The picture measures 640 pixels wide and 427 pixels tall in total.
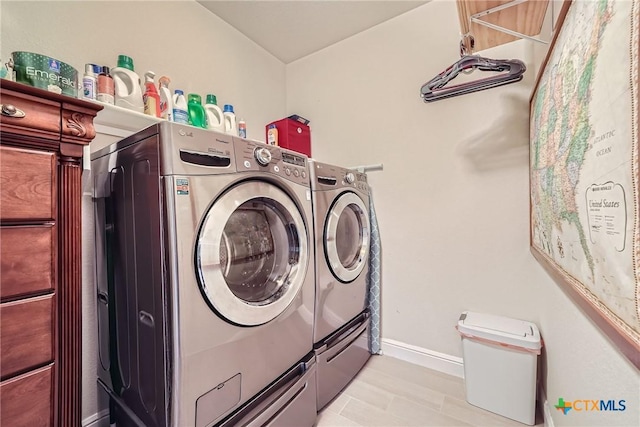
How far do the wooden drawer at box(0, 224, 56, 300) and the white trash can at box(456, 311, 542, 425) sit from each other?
5.91 ft

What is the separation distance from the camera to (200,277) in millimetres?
841

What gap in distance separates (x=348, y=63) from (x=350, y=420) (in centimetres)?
246

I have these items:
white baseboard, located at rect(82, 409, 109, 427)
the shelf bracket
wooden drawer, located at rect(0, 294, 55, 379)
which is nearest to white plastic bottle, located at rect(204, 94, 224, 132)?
wooden drawer, located at rect(0, 294, 55, 379)

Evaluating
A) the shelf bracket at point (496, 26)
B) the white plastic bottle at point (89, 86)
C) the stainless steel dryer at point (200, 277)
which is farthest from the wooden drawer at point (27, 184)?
the shelf bracket at point (496, 26)

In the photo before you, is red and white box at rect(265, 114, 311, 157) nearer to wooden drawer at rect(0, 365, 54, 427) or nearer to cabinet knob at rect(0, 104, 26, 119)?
cabinet knob at rect(0, 104, 26, 119)

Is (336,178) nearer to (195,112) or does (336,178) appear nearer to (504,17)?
(195,112)

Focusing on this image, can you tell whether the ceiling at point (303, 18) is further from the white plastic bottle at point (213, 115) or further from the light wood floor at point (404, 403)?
the light wood floor at point (404, 403)

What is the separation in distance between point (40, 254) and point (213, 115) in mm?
1157

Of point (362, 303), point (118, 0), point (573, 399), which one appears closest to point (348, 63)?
point (118, 0)

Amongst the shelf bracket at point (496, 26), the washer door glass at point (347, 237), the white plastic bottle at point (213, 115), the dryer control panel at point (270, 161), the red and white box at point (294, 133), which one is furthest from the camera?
the red and white box at point (294, 133)

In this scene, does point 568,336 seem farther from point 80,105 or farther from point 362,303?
point 80,105

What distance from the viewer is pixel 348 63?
2152 mm

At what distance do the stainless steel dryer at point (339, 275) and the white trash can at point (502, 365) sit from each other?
0.63 metres

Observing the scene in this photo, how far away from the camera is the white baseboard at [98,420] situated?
1.21 meters
